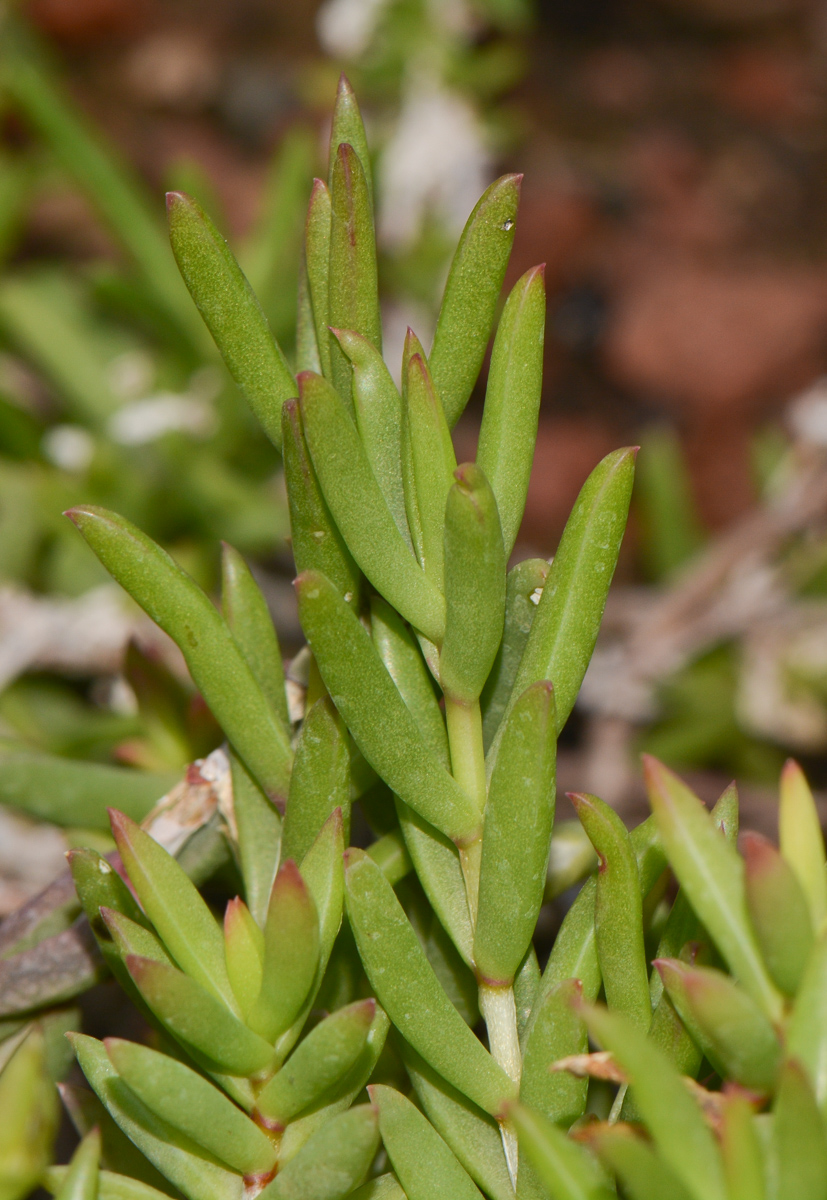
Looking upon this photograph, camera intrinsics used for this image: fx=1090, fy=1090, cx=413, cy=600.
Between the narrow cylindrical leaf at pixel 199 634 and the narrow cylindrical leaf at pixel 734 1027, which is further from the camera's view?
the narrow cylindrical leaf at pixel 199 634

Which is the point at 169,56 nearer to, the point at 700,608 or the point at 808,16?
the point at 808,16

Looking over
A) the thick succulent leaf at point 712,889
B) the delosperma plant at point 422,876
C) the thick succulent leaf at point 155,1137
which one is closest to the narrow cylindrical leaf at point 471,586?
the delosperma plant at point 422,876

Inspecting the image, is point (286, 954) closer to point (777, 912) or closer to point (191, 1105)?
point (191, 1105)

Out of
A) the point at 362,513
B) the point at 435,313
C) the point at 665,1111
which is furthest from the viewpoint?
the point at 435,313

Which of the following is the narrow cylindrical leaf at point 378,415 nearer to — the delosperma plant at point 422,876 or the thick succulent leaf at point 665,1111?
the delosperma plant at point 422,876

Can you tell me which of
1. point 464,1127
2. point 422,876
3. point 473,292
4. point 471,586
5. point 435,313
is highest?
point 435,313

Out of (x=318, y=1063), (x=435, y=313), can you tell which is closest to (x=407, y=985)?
(x=318, y=1063)

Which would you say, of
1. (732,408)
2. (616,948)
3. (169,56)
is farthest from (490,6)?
(616,948)
